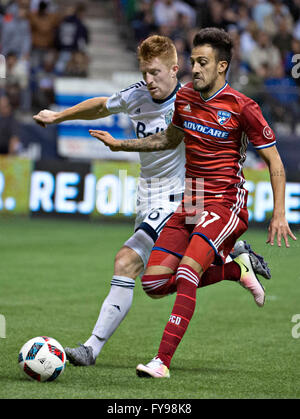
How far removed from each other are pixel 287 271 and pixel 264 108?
5.59 meters

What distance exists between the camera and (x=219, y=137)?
5.78 m

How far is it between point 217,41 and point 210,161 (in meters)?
0.80

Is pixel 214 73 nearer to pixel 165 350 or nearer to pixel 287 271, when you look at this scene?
pixel 165 350

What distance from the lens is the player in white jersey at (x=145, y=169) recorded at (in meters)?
6.17

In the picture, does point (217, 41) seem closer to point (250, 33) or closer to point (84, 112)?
point (84, 112)

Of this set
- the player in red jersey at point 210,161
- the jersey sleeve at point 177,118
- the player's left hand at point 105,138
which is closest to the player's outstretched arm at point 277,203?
the player in red jersey at point 210,161

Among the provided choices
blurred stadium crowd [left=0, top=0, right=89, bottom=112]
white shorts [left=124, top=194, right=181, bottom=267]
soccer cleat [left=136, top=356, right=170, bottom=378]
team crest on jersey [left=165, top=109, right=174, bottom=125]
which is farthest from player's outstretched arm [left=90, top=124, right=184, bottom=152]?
blurred stadium crowd [left=0, top=0, right=89, bottom=112]

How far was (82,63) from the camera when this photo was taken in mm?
19172

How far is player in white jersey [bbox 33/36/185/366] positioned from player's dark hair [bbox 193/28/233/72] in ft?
1.95

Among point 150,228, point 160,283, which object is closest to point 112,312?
point 160,283

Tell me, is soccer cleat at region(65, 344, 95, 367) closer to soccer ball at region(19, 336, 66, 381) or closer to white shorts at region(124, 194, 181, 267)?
soccer ball at region(19, 336, 66, 381)

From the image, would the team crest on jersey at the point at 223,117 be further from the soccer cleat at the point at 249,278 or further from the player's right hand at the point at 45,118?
the player's right hand at the point at 45,118
